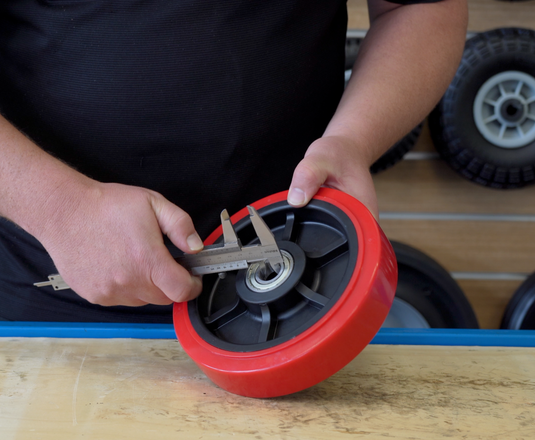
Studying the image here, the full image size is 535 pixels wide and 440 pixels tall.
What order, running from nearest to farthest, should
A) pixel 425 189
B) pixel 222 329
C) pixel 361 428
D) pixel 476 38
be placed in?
pixel 361 428 < pixel 222 329 < pixel 476 38 < pixel 425 189

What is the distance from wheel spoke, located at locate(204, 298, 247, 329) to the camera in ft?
2.33

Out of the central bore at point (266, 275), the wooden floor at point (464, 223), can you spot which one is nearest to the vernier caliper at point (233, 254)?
the central bore at point (266, 275)

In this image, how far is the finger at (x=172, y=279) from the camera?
0.66m

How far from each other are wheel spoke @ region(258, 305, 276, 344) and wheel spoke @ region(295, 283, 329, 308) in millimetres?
56

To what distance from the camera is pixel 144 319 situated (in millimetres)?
926

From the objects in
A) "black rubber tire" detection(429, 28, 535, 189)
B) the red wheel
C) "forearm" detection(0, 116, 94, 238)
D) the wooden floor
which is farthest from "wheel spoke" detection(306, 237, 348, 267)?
the wooden floor

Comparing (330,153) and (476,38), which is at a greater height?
(476,38)

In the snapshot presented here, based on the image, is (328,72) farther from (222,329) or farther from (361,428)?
(361,428)

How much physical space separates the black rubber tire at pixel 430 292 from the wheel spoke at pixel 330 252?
1026 millimetres

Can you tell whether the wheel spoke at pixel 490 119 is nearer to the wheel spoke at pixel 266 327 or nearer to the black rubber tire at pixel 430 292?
the black rubber tire at pixel 430 292

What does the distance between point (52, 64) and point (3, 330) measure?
466mm

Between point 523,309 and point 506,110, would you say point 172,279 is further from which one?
point 523,309

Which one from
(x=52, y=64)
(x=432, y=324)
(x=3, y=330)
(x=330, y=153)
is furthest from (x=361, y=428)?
(x=432, y=324)

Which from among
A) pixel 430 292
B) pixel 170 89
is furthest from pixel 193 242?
pixel 430 292
